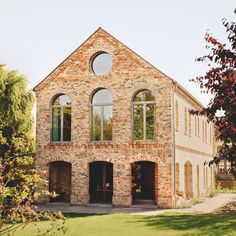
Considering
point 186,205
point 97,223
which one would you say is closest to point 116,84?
point 186,205

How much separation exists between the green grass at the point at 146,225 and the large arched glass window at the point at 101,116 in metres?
5.43

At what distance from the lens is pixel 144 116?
21.3 metres

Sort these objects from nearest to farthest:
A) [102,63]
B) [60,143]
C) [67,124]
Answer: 1. [102,63]
2. [60,143]
3. [67,124]

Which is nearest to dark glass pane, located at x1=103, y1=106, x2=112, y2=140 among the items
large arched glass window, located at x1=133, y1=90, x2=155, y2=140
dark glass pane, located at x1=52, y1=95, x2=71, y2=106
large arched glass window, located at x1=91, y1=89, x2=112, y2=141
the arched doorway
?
large arched glass window, located at x1=91, y1=89, x2=112, y2=141

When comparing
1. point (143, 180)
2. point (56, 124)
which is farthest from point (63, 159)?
point (143, 180)

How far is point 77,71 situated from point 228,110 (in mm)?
15677

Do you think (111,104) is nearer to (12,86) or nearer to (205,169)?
(12,86)

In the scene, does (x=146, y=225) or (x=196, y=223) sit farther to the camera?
(x=196, y=223)

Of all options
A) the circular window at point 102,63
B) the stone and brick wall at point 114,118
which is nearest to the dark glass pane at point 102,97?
the stone and brick wall at point 114,118

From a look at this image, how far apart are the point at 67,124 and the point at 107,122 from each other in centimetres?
244

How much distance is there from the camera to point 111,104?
72.0 feet

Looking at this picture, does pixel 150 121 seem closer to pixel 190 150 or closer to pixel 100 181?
pixel 100 181

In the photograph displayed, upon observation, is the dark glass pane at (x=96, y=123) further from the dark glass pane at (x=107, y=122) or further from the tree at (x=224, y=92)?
the tree at (x=224, y=92)

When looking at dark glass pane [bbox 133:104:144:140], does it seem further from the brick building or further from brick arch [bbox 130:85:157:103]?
brick arch [bbox 130:85:157:103]
